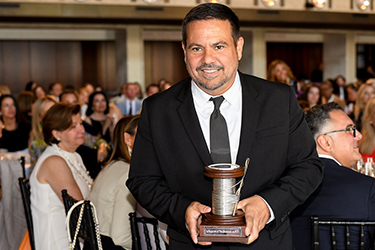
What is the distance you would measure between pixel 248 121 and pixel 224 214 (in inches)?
15.7

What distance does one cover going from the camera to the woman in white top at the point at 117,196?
3.21m

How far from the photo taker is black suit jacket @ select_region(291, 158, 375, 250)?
2561 millimetres

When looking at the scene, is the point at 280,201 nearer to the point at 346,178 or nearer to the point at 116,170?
the point at 346,178

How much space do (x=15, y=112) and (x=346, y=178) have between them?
16.8 ft

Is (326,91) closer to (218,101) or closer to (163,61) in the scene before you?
(218,101)

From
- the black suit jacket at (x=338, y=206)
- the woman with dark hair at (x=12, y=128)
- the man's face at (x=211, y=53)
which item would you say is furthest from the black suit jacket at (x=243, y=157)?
the woman with dark hair at (x=12, y=128)

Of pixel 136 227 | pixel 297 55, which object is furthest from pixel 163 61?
pixel 136 227

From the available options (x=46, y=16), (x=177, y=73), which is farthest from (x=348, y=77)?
(x=46, y=16)

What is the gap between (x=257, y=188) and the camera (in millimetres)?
1825

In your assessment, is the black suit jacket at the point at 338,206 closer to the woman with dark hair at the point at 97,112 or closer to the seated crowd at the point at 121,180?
the seated crowd at the point at 121,180

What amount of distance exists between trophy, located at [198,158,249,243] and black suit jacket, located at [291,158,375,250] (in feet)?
3.51

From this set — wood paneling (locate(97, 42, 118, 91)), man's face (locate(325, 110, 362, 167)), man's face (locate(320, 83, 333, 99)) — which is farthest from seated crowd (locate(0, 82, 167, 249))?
wood paneling (locate(97, 42, 118, 91))

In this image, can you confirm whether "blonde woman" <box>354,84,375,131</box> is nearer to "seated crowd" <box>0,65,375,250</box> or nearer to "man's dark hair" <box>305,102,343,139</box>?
"seated crowd" <box>0,65,375,250</box>

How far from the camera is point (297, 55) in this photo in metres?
21.4
